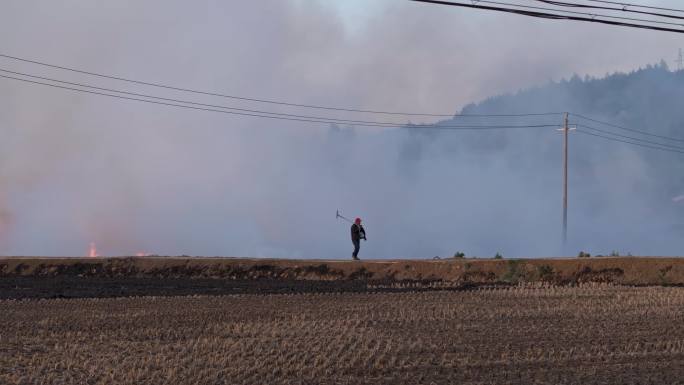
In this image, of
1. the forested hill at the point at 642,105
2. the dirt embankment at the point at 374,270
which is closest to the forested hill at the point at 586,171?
the forested hill at the point at 642,105

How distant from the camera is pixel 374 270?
151ft

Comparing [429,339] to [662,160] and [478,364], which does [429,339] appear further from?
[662,160]

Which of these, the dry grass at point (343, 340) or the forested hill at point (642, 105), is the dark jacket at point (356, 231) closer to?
the dry grass at point (343, 340)

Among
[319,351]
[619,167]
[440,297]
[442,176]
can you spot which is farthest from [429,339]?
[619,167]

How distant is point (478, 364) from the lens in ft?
65.6

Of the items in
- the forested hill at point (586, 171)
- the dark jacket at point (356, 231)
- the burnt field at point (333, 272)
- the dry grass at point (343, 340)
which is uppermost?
the forested hill at point (586, 171)

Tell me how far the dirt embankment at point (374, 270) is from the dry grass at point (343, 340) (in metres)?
10.2

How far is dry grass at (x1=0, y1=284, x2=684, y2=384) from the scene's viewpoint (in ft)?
61.8

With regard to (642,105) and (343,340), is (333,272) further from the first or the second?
(642,105)

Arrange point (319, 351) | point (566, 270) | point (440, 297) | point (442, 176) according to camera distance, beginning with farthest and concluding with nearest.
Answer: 1. point (442, 176)
2. point (566, 270)
3. point (440, 297)
4. point (319, 351)

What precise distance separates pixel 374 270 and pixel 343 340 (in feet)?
74.9

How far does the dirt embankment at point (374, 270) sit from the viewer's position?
44.4m

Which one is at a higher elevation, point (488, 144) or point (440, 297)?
point (488, 144)

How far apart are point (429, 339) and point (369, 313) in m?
5.60
